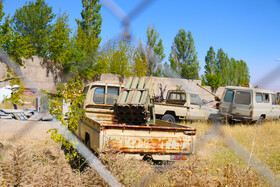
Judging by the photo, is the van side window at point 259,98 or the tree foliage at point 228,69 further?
the van side window at point 259,98

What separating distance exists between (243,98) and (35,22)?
1202 centimetres

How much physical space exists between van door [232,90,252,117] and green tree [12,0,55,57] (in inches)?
408

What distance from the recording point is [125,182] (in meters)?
2.59

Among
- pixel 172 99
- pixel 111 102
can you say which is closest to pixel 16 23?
pixel 172 99

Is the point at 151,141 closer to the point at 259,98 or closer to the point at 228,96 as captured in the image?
the point at 228,96

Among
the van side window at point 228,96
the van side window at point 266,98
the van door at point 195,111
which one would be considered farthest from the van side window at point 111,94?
the van side window at point 266,98

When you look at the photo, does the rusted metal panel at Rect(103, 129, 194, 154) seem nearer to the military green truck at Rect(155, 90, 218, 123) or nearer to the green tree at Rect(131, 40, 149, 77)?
the green tree at Rect(131, 40, 149, 77)

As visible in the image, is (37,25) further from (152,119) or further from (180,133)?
(180,133)

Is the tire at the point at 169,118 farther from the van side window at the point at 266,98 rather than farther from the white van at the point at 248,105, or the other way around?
the van side window at the point at 266,98

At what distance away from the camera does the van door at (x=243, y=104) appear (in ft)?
34.4

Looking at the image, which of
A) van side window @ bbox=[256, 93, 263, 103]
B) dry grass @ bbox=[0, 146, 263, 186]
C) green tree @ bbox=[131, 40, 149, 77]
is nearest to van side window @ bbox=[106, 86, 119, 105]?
green tree @ bbox=[131, 40, 149, 77]

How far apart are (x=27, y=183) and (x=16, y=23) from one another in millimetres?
15174

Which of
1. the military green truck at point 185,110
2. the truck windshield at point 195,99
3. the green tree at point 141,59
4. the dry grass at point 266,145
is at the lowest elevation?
the dry grass at point 266,145

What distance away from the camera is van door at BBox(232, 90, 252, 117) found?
413 inches
